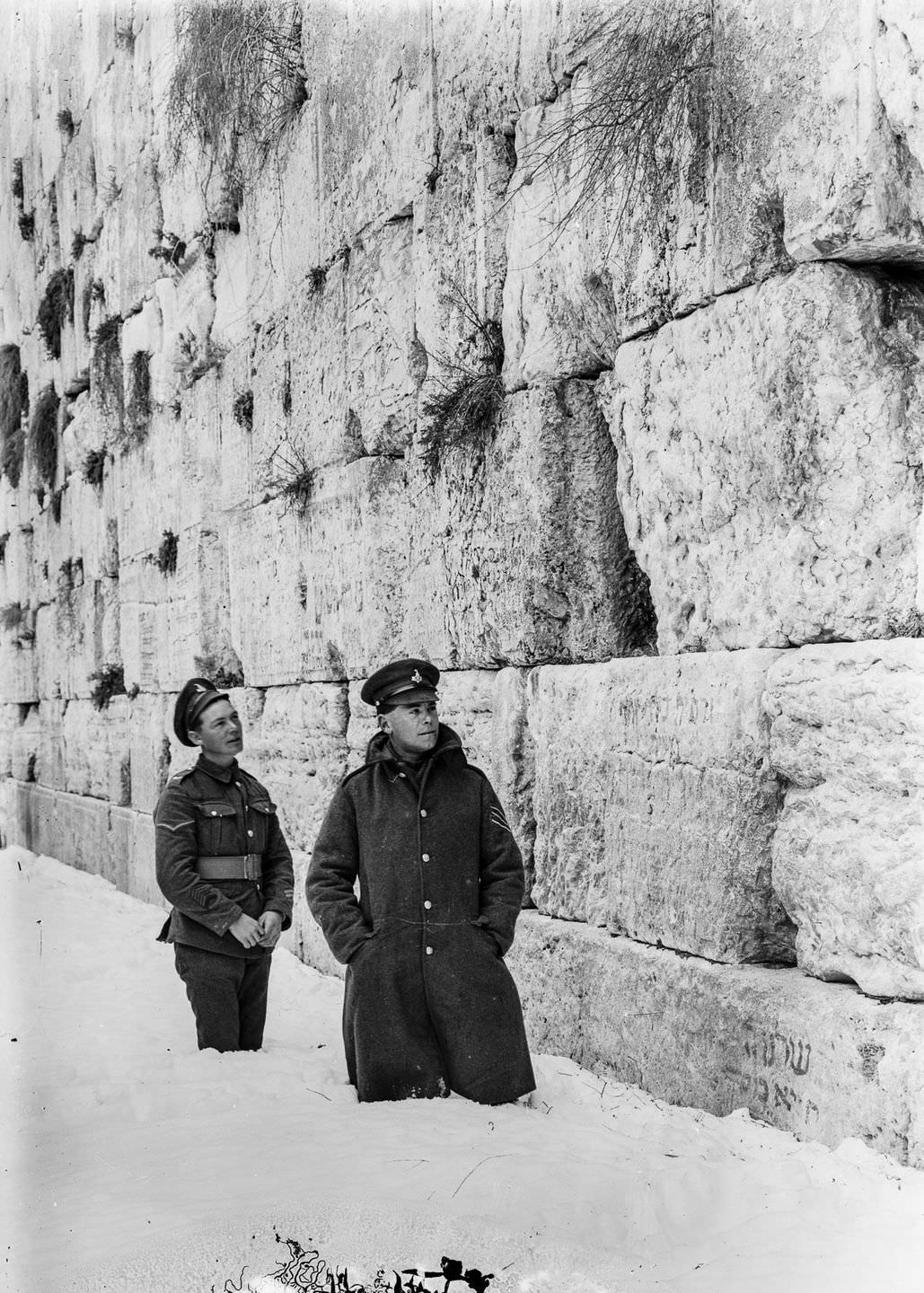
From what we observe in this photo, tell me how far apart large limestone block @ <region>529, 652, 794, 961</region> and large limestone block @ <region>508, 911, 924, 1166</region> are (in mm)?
98

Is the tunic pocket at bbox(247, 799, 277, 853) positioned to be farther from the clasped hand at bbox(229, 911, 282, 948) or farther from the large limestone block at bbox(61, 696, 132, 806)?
the large limestone block at bbox(61, 696, 132, 806)

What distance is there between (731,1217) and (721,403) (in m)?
2.18

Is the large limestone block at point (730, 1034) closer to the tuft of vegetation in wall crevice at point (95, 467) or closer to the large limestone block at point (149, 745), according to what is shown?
the large limestone block at point (149, 745)

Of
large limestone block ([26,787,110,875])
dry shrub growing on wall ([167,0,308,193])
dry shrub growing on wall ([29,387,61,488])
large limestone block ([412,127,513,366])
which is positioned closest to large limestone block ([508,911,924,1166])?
large limestone block ([412,127,513,366])

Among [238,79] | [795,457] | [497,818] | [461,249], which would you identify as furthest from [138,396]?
[795,457]

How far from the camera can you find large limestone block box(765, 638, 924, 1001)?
3.61 metres

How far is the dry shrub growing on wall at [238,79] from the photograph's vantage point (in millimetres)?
7543

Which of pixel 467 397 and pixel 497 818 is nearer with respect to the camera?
pixel 497 818

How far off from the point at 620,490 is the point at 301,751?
3.09m

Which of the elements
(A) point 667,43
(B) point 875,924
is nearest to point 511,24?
(A) point 667,43

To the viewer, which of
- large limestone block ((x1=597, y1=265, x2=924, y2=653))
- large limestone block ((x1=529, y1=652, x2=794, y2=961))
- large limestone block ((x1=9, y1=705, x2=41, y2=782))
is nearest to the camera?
large limestone block ((x1=597, y1=265, x2=924, y2=653))

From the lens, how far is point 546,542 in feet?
17.1

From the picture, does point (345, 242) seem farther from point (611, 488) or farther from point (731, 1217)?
point (731, 1217)

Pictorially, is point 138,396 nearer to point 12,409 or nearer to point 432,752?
point 12,409
